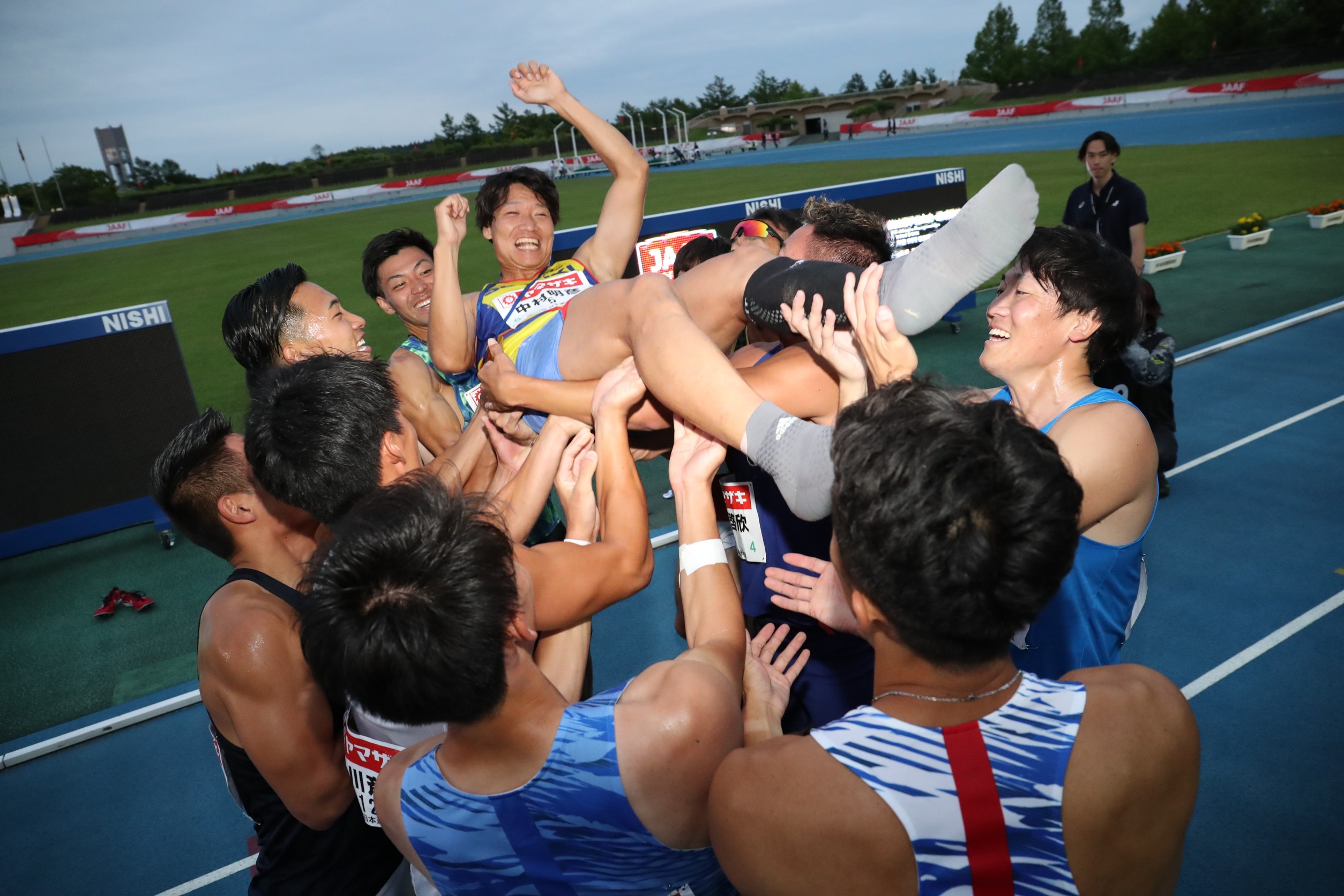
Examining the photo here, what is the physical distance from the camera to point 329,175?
50062 millimetres

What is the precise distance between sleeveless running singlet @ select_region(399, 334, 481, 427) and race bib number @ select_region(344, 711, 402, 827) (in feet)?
6.29

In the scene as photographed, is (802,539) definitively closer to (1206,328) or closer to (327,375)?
(327,375)

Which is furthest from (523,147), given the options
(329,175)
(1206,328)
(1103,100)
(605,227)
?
(605,227)

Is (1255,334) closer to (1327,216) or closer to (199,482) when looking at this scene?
(1327,216)

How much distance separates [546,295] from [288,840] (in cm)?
226

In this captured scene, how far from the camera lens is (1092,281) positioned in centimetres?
227

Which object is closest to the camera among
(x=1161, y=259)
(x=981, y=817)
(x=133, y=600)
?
(x=981, y=817)

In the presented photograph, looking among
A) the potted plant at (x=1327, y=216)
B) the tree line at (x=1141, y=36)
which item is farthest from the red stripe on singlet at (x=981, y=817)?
the tree line at (x=1141, y=36)

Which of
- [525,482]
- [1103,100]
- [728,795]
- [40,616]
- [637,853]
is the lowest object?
[40,616]

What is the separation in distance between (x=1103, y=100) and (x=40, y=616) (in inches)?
1900

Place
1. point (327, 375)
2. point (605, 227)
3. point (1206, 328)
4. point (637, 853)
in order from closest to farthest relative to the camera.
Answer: point (637, 853)
point (327, 375)
point (605, 227)
point (1206, 328)

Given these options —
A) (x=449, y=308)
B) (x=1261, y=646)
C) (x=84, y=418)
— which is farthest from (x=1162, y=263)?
(x=84, y=418)

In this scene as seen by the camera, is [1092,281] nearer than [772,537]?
Yes

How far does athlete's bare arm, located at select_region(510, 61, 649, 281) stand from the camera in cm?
338
